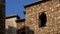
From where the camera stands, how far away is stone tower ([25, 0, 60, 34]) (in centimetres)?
1316

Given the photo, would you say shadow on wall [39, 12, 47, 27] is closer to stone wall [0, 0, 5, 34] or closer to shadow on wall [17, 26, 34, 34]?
shadow on wall [17, 26, 34, 34]

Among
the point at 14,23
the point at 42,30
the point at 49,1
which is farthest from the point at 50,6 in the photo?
the point at 14,23

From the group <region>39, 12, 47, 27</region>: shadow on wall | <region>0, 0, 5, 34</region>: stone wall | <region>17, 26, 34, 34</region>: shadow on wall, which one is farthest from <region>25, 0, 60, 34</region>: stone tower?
<region>0, 0, 5, 34</region>: stone wall

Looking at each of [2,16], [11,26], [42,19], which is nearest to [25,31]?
[11,26]

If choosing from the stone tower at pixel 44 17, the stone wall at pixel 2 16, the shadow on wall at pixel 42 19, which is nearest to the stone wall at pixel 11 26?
the stone tower at pixel 44 17

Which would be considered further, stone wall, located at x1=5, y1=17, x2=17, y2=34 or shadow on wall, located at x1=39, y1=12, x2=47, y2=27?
stone wall, located at x1=5, y1=17, x2=17, y2=34

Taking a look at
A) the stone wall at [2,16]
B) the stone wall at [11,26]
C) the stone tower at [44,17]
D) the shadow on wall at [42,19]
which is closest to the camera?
the stone wall at [2,16]

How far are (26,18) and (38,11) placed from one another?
2.85ft

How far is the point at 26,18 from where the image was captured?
1444cm

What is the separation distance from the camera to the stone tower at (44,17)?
518 inches

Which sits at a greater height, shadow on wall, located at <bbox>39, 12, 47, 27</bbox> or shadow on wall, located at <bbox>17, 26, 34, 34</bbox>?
shadow on wall, located at <bbox>39, 12, 47, 27</bbox>

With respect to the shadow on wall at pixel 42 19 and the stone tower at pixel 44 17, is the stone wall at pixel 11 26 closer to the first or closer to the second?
the stone tower at pixel 44 17

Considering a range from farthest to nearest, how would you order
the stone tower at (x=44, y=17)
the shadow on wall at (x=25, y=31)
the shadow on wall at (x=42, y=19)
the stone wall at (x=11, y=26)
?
the stone wall at (x=11, y=26), the shadow on wall at (x=25, y=31), the shadow on wall at (x=42, y=19), the stone tower at (x=44, y=17)

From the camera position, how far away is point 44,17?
45.6ft
